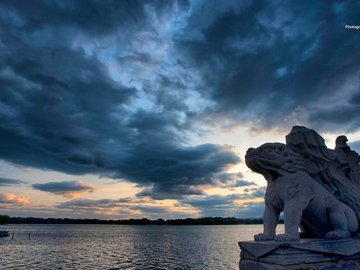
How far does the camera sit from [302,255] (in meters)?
4.62

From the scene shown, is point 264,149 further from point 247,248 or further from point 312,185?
point 247,248

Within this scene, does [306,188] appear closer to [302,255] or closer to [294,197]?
[294,197]

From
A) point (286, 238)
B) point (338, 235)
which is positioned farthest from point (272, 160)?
point (338, 235)

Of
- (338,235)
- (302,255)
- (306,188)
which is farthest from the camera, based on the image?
(306,188)

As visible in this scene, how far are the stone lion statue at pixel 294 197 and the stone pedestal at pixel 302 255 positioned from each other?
1.15 feet

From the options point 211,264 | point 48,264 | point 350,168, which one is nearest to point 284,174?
point 350,168

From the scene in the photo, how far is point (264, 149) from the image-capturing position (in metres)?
5.86

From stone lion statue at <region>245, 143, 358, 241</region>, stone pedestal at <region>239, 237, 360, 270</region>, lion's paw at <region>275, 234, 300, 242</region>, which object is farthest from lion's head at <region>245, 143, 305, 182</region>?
stone pedestal at <region>239, 237, 360, 270</region>

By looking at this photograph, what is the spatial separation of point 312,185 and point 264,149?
3.39 ft

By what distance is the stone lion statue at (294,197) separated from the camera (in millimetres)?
5449

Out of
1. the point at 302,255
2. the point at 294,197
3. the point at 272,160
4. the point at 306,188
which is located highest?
the point at 272,160

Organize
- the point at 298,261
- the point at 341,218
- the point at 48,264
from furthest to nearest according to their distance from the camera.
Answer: the point at 48,264 < the point at 341,218 < the point at 298,261

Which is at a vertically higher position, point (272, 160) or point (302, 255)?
point (272, 160)

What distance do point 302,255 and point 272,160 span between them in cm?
170
